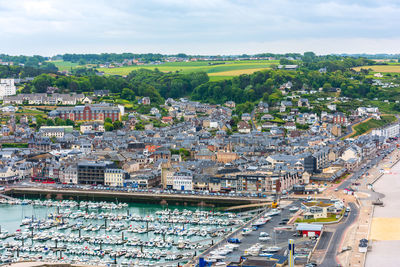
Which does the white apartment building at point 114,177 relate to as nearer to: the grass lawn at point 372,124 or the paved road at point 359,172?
the paved road at point 359,172

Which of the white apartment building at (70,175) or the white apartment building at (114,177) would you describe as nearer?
the white apartment building at (114,177)

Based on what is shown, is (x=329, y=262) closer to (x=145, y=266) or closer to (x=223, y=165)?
(x=145, y=266)

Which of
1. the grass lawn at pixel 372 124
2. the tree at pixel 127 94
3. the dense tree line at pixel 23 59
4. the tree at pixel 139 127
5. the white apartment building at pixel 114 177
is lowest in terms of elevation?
the white apartment building at pixel 114 177

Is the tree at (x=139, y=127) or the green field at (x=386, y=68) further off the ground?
the green field at (x=386, y=68)

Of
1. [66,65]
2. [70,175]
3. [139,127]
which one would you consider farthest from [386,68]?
[70,175]

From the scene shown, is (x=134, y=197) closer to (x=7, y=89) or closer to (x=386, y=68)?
(x=7, y=89)

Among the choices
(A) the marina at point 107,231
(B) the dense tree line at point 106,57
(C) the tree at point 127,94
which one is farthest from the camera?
(B) the dense tree line at point 106,57

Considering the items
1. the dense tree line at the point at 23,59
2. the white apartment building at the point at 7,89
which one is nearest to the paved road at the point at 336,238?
the white apartment building at the point at 7,89
